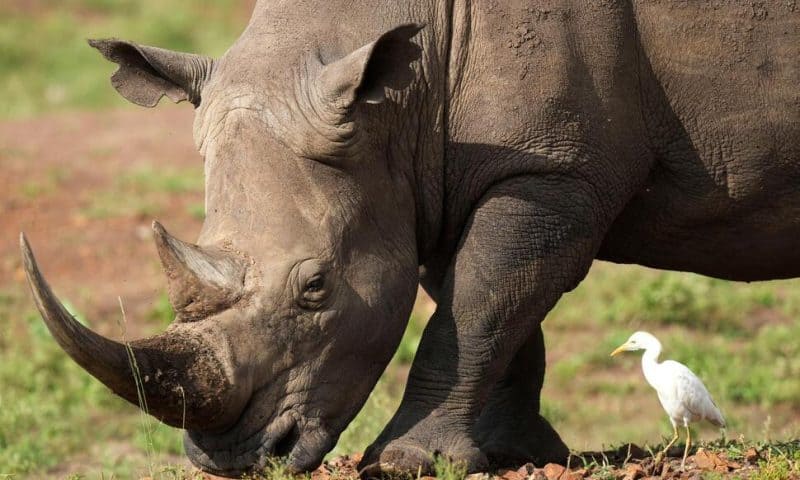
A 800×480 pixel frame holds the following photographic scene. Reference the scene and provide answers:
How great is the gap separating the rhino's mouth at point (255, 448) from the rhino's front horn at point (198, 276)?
0.46 m

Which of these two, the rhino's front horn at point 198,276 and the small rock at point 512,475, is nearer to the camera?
the rhino's front horn at point 198,276

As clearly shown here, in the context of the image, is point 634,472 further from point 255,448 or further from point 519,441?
point 255,448

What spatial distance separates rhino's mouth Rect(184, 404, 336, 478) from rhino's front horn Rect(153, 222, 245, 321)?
46 cm

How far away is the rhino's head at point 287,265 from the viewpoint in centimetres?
563

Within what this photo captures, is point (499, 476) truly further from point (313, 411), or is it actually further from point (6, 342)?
point (6, 342)

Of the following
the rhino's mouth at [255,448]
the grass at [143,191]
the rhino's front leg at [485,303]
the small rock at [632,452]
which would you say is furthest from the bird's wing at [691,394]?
the grass at [143,191]

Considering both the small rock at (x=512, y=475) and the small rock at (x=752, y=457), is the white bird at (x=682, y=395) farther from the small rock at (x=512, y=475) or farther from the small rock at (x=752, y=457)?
the small rock at (x=512, y=475)

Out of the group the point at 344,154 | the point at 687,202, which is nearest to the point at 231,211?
the point at 344,154

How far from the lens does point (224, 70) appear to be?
604 cm

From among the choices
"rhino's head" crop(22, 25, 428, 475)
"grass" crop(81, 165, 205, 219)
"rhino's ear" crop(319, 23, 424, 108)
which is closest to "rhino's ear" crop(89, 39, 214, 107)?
"rhino's head" crop(22, 25, 428, 475)

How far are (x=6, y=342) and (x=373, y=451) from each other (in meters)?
5.61

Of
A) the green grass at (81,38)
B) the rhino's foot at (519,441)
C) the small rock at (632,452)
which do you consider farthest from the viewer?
the green grass at (81,38)

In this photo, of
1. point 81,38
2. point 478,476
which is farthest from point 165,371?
point 81,38

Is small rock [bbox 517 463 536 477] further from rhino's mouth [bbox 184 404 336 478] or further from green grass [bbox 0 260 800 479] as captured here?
green grass [bbox 0 260 800 479]
